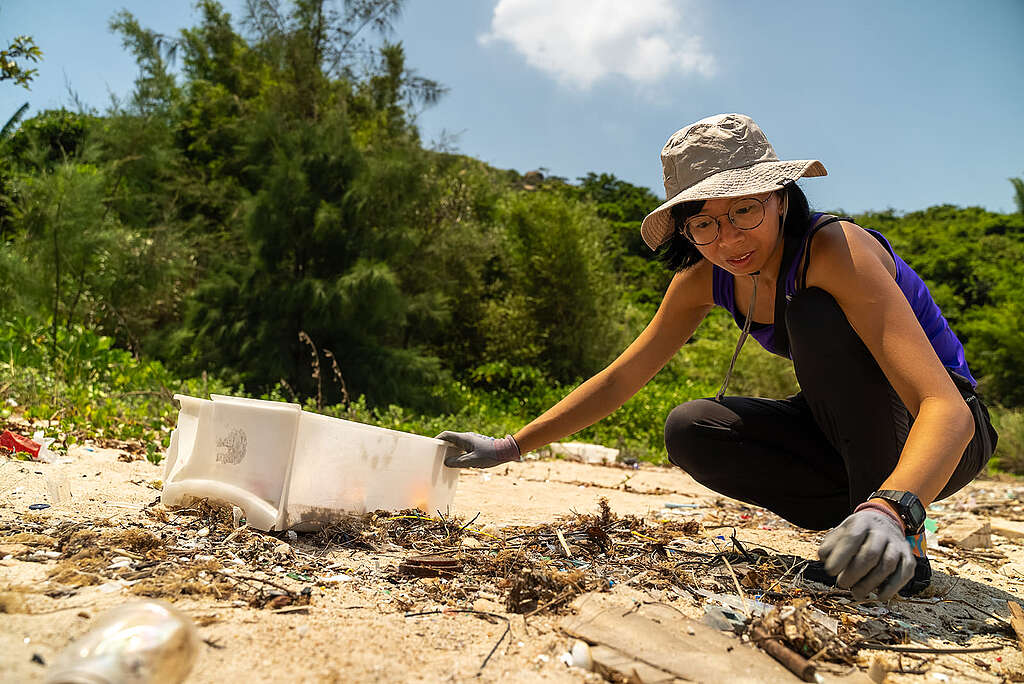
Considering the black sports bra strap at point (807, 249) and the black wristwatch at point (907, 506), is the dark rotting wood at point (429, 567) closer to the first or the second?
the black wristwatch at point (907, 506)

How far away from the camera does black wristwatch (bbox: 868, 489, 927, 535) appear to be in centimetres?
132

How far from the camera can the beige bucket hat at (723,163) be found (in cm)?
164

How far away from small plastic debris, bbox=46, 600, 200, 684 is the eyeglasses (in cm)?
139

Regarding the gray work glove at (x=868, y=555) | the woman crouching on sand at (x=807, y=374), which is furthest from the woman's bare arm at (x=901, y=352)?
the gray work glove at (x=868, y=555)

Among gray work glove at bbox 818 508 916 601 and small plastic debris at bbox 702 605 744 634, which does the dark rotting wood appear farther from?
gray work glove at bbox 818 508 916 601

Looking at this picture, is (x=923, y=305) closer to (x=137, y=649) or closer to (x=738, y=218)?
(x=738, y=218)

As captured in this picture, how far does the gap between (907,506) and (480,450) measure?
1.11 metres

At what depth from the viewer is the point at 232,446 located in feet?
5.96

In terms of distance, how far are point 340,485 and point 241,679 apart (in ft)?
2.80

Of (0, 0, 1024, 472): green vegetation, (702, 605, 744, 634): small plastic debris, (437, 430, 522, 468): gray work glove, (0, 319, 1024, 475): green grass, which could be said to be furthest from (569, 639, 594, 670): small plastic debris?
(0, 0, 1024, 472): green vegetation

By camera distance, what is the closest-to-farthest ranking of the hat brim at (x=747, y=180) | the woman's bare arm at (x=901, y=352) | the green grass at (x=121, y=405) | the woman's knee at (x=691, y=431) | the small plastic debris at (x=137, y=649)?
the small plastic debris at (x=137, y=649) < the woman's bare arm at (x=901, y=352) < the hat brim at (x=747, y=180) < the woman's knee at (x=691, y=431) < the green grass at (x=121, y=405)

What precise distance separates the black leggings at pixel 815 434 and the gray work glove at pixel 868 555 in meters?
0.50

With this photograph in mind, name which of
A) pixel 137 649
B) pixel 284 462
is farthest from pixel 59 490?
pixel 137 649

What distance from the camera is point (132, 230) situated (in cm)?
834
